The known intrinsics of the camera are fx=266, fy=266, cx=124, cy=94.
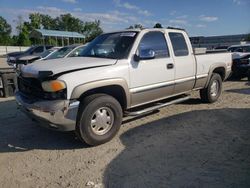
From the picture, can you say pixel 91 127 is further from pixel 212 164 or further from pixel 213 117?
pixel 213 117

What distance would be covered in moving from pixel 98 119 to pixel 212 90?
405 cm

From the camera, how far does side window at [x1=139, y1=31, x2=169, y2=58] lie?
5221 mm

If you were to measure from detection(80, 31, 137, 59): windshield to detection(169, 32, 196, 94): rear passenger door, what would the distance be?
1170mm

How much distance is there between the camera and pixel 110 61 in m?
4.67

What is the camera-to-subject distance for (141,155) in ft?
13.6

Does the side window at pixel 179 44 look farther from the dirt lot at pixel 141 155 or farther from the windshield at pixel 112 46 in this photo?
the dirt lot at pixel 141 155

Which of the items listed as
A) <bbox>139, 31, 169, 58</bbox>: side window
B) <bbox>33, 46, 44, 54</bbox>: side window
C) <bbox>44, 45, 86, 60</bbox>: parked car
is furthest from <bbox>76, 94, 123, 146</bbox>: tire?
<bbox>33, 46, 44, 54</bbox>: side window

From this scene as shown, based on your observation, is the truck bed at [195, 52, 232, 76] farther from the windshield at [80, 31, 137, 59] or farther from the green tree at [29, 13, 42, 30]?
the green tree at [29, 13, 42, 30]

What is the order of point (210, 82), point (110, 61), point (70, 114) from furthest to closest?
point (210, 82)
point (110, 61)
point (70, 114)

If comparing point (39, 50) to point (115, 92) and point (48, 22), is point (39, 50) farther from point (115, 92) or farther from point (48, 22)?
point (48, 22)

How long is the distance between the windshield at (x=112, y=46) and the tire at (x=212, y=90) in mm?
2945

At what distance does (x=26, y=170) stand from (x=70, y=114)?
1.00 m

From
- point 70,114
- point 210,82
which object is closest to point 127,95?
point 70,114

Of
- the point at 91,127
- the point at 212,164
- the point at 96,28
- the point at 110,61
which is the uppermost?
the point at 96,28
